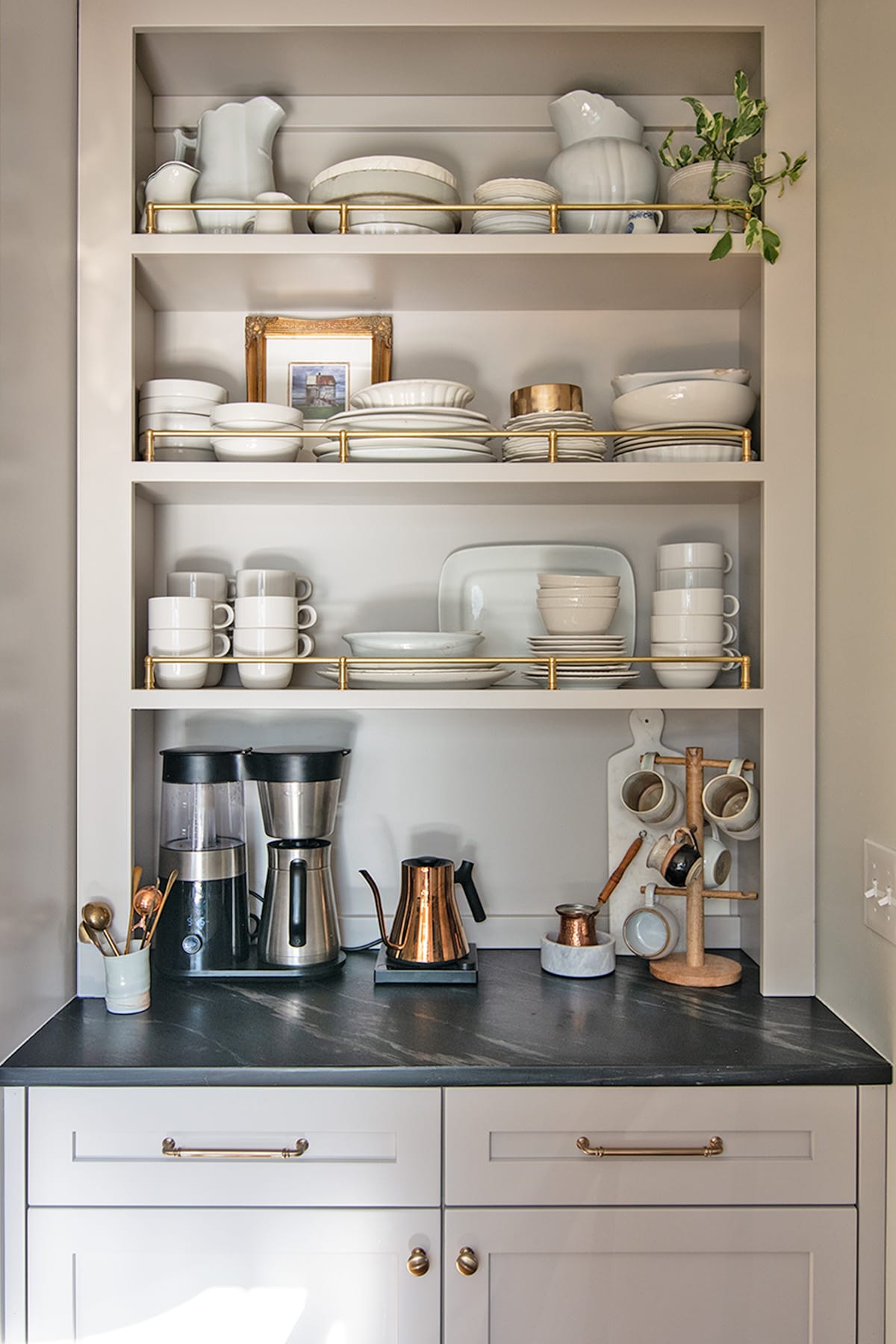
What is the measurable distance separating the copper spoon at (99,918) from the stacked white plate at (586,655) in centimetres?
77

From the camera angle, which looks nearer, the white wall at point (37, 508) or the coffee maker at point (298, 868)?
the white wall at point (37, 508)

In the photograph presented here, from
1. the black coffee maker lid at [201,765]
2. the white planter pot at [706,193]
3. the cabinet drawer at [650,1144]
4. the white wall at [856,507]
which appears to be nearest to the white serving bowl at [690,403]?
the white wall at [856,507]

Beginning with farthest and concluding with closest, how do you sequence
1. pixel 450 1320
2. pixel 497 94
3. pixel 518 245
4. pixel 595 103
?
pixel 497 94, pixel 595 103, pixel 518 245, pixel 450 1320

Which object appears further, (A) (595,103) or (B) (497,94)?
(B) (497,94)

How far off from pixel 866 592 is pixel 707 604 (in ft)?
0.92

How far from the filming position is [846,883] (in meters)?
1.62

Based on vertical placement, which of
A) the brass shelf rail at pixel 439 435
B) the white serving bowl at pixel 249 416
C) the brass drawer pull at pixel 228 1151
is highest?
the white serving bowl at pixel 249 416

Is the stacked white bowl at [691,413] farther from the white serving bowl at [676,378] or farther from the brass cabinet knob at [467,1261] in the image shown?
the brass cabinet knob at [467,1261]

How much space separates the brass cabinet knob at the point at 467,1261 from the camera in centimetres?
141

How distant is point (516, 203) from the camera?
68.5 inches

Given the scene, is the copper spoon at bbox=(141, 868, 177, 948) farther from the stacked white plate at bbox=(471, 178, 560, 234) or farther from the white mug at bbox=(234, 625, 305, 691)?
the stacked white plate at bbox=(471, 178, 560, 234)

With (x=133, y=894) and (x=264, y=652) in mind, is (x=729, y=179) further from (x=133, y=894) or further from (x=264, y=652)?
(x=133, y=894)

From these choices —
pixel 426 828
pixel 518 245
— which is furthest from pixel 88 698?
pixel 518 245

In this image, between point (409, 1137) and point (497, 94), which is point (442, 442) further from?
point (409, 1137)
